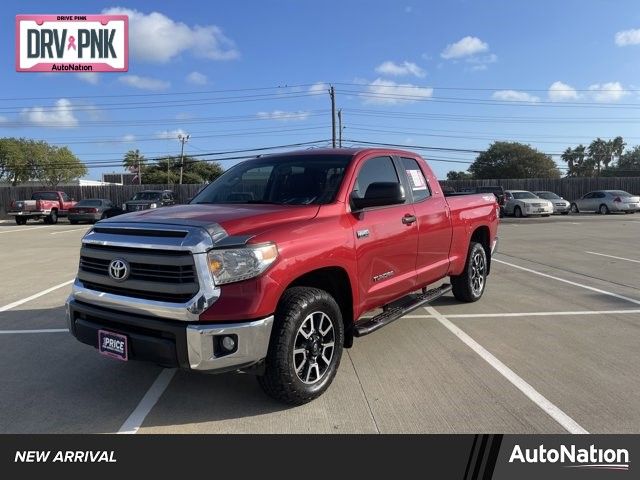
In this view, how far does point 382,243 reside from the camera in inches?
183

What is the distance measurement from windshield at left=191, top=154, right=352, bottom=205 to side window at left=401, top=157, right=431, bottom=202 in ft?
3.40

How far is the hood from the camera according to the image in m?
3.66

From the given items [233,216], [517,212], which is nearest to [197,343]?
[233,216]

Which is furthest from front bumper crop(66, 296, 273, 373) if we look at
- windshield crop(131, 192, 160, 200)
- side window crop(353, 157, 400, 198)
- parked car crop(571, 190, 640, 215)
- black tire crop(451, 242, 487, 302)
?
parked car crop(571, 190, 640, 215)

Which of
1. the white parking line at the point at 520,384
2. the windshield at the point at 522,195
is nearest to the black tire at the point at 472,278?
the white parking line at the point at 520,384

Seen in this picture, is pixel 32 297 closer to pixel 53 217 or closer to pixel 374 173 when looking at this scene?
pixel 374 173

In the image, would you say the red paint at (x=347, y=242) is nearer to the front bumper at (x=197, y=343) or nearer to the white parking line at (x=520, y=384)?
the front bumper at (x=197, y=343)

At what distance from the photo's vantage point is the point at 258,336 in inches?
136

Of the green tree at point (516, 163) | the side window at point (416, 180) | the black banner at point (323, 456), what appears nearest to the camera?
the black banner at point (323, 456)

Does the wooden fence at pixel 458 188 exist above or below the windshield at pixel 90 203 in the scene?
→ above

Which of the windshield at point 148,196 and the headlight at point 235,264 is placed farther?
the windshield at point 148,196

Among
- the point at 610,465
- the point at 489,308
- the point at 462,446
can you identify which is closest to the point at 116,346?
the point at 462,446

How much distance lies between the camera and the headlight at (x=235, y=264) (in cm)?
346

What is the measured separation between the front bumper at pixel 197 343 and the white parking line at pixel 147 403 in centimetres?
47
